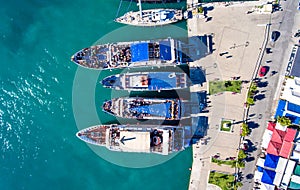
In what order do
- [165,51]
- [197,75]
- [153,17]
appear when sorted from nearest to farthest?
[165,51]
[153,17]
[197,75]

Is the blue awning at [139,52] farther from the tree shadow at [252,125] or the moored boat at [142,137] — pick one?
the tree shadow at [252,125]

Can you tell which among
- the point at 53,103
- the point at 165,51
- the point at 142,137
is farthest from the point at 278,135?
the point at 53,103

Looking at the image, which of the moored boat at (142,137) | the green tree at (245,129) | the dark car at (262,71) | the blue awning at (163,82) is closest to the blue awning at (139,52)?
the blue awning at (163,82)

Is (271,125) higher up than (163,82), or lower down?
lower down

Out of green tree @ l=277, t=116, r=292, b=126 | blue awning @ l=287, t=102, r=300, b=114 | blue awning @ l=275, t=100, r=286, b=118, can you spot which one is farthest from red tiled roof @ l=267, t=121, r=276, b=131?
blue awning @ l=287, t=102, r=300, b=114

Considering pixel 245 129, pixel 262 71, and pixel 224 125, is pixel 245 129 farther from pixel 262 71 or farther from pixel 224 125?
pixel 262 71

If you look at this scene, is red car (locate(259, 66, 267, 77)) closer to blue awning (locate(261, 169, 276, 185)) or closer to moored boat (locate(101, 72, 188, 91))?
moored boat (locate(101, 72, 188, 91))
